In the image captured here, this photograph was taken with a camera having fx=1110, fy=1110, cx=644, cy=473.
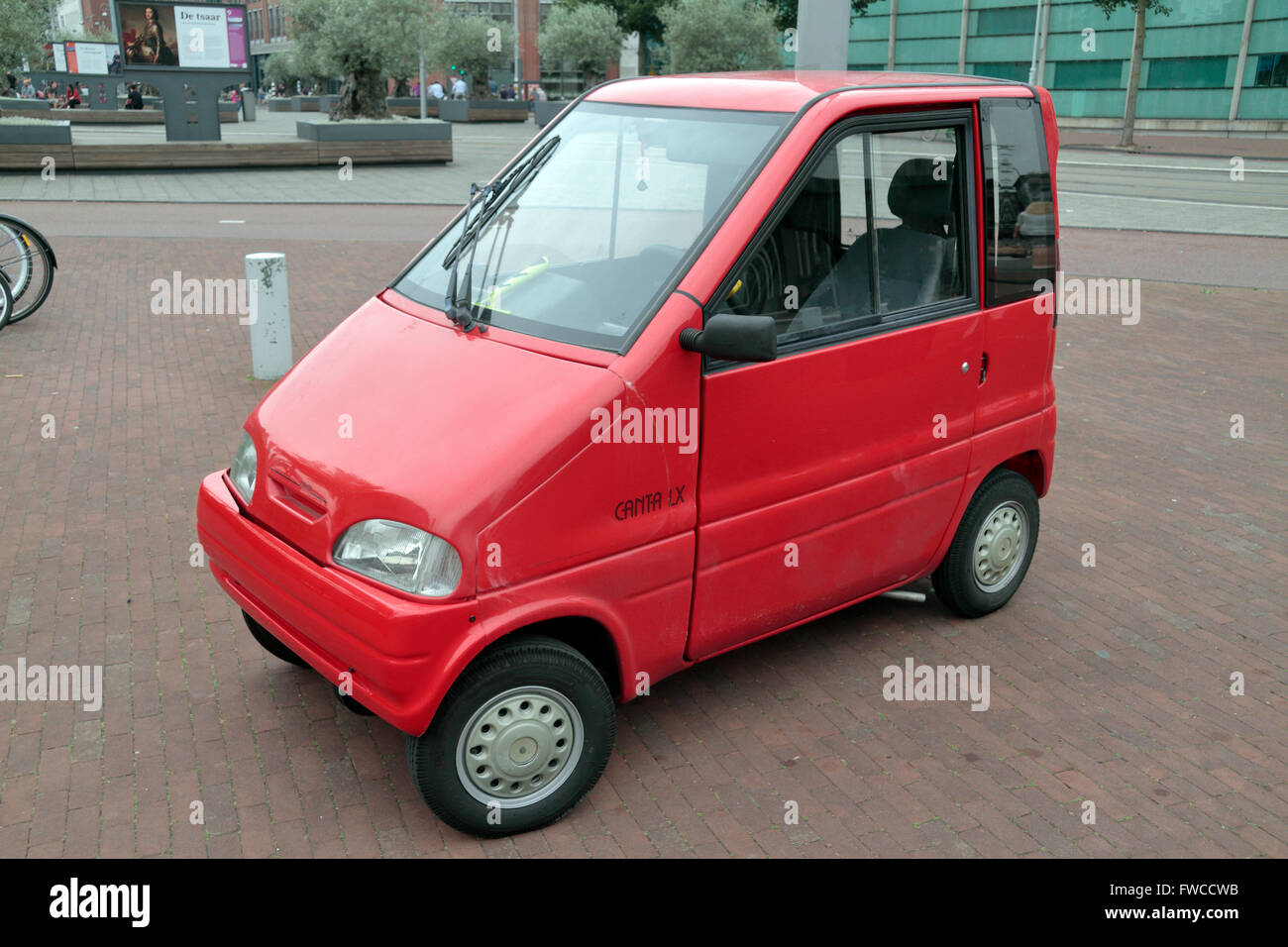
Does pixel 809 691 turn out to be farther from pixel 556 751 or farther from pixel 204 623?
pixel 204 623

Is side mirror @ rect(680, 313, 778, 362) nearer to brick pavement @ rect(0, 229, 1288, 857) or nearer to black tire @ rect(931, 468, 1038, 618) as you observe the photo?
brick pavement @ rect(0, 229, 1288, 857)

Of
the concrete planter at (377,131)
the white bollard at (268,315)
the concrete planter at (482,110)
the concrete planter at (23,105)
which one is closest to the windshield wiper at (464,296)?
the white bollard at (268,315)

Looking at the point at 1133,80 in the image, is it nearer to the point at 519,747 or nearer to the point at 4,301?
the point at 4,301

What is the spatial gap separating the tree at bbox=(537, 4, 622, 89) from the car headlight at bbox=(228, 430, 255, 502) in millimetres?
49301

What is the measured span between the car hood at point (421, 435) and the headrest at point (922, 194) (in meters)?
1.57

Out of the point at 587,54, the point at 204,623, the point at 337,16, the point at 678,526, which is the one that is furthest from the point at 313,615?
the point at 587,54

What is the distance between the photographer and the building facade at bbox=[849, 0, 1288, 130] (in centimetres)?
4275

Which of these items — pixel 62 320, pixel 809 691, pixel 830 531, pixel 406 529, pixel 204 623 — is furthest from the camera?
pixel 62 320

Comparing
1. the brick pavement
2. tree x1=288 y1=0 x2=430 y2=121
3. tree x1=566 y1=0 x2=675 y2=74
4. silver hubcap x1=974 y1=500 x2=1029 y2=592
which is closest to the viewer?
the brick pavement

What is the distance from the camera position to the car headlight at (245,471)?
3830 millimetres

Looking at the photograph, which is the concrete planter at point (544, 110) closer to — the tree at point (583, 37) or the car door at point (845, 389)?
the tree at point (583, 37)

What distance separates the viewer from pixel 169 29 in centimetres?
2475

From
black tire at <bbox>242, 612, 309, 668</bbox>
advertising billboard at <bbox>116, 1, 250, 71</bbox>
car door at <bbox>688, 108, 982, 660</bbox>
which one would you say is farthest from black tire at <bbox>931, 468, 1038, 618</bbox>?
advertising billboard at <bbox>116, 1, 250, 71</bbox>
